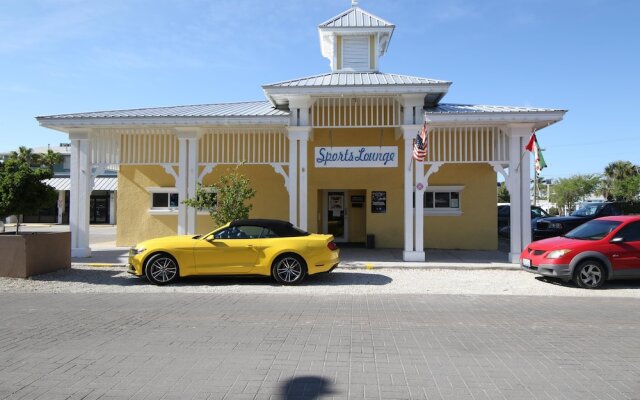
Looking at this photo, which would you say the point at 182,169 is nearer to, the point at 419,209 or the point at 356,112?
the point at 356,112

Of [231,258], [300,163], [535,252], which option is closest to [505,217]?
[535,252]

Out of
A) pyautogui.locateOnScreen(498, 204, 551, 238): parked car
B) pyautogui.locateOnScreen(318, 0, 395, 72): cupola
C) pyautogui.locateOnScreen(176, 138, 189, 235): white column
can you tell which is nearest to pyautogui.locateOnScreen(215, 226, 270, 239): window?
pyautogui.locateOnScreen(176, 138, 189, 235): white column

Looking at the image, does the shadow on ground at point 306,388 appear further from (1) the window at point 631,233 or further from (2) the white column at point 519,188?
(2) the white column at point 519,188

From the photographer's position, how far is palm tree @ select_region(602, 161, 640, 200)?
44531mm

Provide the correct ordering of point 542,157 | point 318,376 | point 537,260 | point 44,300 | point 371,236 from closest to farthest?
1. point 318,376
2. point 44,300
3. point 537,260
4. point 542,157
5. point 371,236

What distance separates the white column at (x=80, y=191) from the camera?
13367 mm

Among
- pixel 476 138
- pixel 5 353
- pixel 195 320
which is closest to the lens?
pixel 5 353

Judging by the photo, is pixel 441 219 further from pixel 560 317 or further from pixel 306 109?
pixel 560 317

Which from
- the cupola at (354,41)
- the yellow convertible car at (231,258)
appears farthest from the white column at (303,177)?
the cupola at (354,41)

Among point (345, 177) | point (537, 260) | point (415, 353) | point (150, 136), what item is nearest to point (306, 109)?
point (345, 177)

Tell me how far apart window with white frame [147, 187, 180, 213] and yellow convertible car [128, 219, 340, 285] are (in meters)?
7.08

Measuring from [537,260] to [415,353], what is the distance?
6262 millimetres

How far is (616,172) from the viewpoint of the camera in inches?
1817

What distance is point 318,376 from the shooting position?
4410mm
